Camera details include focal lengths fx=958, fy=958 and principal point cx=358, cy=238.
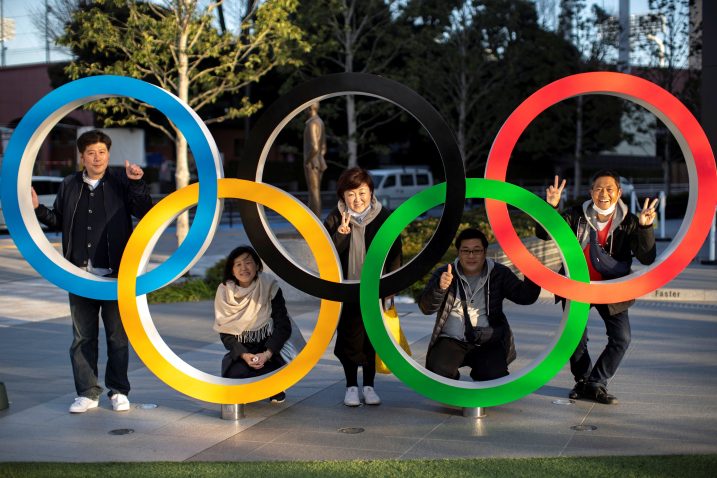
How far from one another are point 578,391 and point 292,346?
211 centimetres

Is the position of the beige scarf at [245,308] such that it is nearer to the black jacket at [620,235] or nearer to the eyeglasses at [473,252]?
the eyeglasses at [473,252]

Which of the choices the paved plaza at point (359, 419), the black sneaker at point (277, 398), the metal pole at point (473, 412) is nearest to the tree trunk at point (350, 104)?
the paved plaza at point (359, 419)

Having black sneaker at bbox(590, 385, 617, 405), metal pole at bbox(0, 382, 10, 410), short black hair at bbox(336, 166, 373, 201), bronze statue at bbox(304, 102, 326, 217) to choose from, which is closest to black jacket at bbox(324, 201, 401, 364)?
short black hair at bbox(336, 166, 373, 201)

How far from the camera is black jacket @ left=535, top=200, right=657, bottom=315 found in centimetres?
665

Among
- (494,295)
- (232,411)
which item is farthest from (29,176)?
(494,295)

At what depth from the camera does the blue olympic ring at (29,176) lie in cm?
652

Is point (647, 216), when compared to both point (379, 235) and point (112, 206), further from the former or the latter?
point (112, 206)

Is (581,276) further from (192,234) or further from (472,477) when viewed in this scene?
(192,234)

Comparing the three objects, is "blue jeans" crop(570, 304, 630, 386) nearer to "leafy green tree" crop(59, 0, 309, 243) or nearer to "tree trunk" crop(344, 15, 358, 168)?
"leafy green tree" crop(59, 0, 309, 243)

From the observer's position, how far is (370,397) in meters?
6.92

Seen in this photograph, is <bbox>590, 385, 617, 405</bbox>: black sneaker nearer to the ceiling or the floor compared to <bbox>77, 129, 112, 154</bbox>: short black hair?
nearer to the floor

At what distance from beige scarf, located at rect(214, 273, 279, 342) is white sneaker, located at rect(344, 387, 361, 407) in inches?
29.5

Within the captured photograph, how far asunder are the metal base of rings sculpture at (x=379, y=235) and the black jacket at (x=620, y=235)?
0.20 meters

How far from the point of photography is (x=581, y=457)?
5.50m
